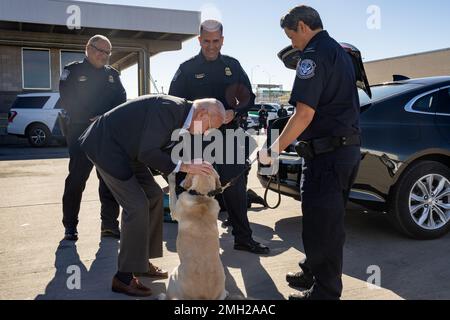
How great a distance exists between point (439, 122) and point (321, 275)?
250 centimetres

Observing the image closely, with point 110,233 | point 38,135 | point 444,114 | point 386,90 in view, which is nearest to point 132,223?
point 110,233

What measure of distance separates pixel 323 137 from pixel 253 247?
1.70 meters

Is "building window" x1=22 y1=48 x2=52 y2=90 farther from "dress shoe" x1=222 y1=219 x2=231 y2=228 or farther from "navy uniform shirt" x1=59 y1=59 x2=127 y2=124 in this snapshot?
"dress shoe" x1=222 y1=219 x2=231 y2=228

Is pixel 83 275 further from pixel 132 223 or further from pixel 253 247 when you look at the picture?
pixel 253 247

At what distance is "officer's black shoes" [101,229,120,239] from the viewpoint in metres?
4.88

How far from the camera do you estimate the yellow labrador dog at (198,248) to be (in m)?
2.67

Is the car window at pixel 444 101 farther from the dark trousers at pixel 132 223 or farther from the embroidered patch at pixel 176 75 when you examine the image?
the dark trousers at pixel 132 223

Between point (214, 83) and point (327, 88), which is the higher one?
point (214, 83)

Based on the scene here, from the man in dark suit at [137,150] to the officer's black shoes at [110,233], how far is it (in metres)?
1.46

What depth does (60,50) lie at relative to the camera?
21.3 metres

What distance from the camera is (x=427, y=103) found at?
476cm
